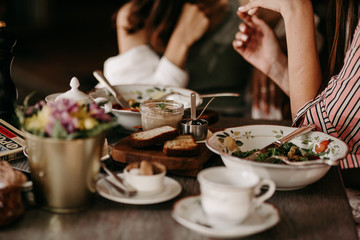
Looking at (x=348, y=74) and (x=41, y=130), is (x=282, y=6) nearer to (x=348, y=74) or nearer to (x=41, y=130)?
(x=348, y=74)

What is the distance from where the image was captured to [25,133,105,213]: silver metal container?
77 centimetres

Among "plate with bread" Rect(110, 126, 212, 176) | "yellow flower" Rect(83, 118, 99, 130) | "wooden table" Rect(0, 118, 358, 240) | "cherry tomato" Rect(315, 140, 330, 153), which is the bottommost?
"wooden table" Rect(0, 118, 358, 240)

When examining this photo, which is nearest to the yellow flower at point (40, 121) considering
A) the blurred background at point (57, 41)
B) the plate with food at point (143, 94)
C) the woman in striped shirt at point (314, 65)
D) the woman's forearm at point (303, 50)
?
the plate with food at point (143, 94)

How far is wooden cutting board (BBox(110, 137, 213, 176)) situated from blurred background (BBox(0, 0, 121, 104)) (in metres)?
2.77

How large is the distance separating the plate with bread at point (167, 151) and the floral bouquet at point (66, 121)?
20 centimetres

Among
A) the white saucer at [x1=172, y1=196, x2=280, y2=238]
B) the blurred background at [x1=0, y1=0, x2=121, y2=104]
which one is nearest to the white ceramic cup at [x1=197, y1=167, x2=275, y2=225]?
the white saucer at [x1=172, y1=196, x2=280, y2=238]

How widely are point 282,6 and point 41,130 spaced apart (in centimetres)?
92

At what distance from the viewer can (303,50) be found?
1371 millimetres

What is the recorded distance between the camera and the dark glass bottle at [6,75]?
1.11 m

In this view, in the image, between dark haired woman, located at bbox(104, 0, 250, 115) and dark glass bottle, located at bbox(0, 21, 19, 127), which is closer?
dark glass bottle, located at bbox(0, 21, 19, 127)

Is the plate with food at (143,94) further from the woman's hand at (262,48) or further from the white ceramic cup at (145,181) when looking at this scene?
the white ceramic cup at (145,181)

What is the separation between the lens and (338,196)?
93 cm

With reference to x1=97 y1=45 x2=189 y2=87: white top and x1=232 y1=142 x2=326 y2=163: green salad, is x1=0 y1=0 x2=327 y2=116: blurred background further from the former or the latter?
x1=232 y1=142 x2=326 y2=163: green salad

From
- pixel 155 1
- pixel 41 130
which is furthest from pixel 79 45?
pixel 41 130
